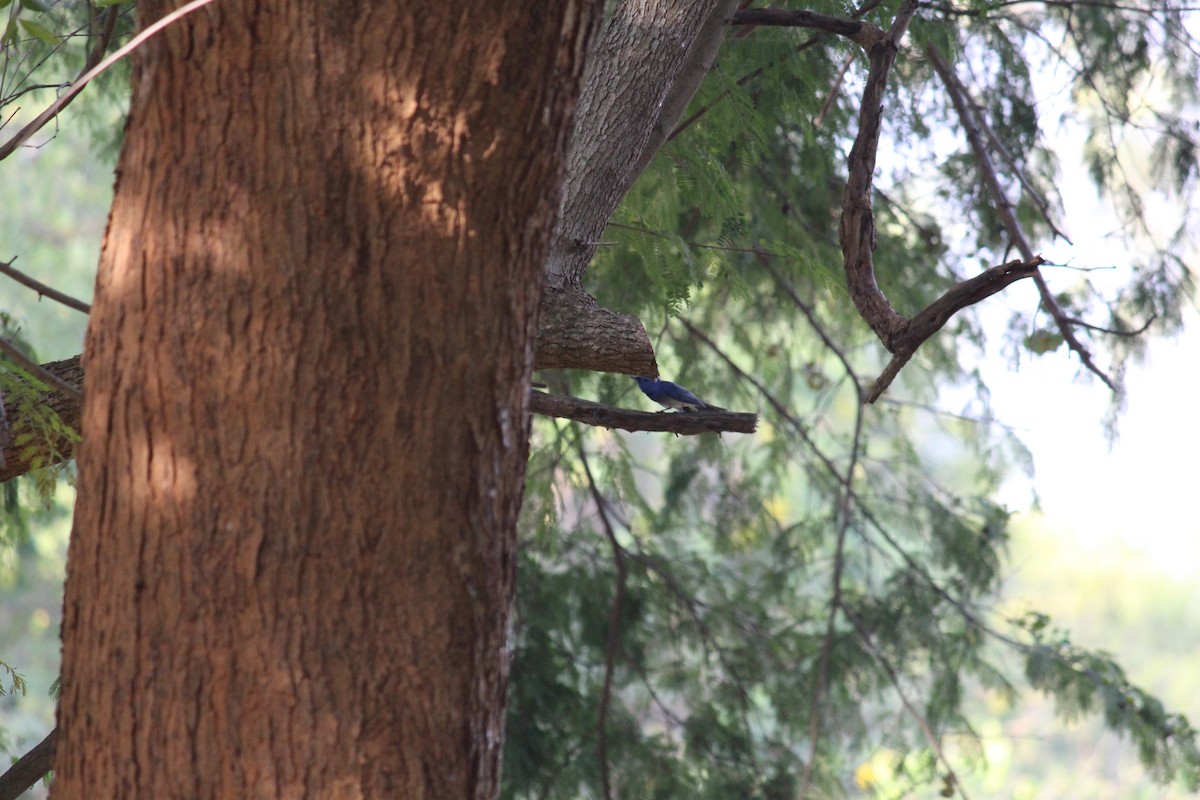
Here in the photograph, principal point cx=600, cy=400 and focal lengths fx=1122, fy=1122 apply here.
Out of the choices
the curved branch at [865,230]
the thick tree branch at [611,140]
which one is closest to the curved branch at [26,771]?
the thick tree branch at [611,140]

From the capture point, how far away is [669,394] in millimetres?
2703

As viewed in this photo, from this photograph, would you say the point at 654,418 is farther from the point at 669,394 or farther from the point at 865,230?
the point at 669,394

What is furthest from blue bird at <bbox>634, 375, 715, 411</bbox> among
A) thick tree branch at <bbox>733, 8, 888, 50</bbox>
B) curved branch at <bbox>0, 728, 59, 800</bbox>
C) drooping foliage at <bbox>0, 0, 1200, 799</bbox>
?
curved branch at <bbox>0, 728, 59, 800</bbox>

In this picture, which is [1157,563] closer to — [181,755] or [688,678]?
[688,678]

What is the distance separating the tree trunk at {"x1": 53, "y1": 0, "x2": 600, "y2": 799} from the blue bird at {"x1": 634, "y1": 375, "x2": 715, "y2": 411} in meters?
1.47

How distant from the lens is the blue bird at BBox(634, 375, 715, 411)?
2682 millimetres

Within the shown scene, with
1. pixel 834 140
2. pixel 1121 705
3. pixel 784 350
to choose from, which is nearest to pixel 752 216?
pixel 834 140

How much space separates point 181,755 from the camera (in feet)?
3.70

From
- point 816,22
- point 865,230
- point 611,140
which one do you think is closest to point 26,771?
point 611,140

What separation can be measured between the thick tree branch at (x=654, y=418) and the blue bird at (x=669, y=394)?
55 cm

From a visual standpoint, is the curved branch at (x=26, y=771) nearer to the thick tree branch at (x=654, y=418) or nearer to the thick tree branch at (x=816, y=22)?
the thick tree branch at (x=654, y=418)

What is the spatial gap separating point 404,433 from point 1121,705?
3.89 m

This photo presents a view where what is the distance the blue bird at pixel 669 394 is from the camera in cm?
268

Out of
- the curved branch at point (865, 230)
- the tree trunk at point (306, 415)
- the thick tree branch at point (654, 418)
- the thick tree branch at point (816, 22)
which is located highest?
the thick tree branch at point (816, 22)
